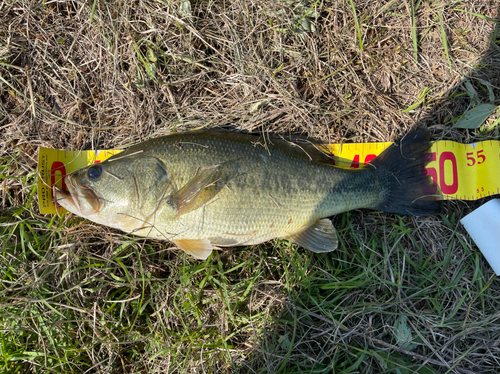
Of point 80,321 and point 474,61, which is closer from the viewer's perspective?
point 80,321

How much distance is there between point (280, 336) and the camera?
2.40 m

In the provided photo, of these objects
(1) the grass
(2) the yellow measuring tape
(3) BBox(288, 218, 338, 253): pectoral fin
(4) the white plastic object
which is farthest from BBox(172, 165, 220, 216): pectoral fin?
(4) the white plastic object

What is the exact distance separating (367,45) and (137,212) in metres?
2.55

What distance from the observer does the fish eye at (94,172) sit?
2201 millimetres

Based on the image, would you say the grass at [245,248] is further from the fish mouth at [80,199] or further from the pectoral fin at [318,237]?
the fish mouth at [80,199]

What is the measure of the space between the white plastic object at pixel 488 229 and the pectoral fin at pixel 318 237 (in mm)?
1253

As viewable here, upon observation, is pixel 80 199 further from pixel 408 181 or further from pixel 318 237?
pixel 408 181

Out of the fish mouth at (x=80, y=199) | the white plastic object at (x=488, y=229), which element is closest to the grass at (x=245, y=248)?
the white plastic object at (x=488, y=229)

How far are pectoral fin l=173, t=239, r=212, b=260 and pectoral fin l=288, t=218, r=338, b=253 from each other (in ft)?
2.34

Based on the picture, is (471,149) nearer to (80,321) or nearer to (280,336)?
(280,336)

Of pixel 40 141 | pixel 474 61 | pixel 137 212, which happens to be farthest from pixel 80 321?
pixel 474 61

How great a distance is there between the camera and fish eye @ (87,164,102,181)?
2201 mm

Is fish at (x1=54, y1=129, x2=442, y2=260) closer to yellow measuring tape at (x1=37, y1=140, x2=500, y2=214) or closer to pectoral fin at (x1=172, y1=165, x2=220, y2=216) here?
pectoral fin at (x1=172, y1=165, x2=220, y2=216)

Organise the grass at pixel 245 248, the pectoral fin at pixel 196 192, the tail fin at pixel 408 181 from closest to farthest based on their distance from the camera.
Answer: the pectoral fin at pixel 196 192 → the grass at pixel 245 248 → the tail fin at pixel 408 181
